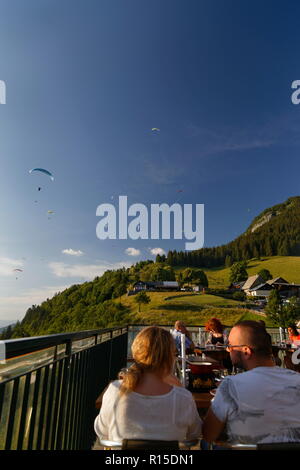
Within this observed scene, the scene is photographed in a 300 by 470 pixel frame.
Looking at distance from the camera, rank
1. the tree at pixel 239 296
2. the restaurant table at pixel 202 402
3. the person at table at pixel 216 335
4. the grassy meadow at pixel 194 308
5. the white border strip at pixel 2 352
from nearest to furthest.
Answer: the white border strip at pixel 2 352
the restaurant table at pixel 202 402
the person at table at pixel 216 335
the grassy meadow at pixel 194 308
the tree at pixel 239 296

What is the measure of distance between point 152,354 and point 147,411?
248 mm

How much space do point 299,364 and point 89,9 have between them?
11.1 meters

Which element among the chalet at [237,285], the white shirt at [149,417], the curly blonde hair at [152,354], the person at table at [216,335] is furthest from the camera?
the chalet at [237,285]

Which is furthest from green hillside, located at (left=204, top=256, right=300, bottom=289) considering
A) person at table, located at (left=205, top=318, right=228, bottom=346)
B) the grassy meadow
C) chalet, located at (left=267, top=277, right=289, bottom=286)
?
person at table, located at (left=205, top=318, right=228, bottom=346)

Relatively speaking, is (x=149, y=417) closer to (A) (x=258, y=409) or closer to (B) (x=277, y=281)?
(A) (x=258, y=409)

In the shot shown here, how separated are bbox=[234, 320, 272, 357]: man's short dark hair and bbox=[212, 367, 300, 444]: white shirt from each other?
0.55 feet

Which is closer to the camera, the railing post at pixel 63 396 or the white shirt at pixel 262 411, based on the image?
the white shirt at pixel 262 411

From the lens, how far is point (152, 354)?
1305 mm

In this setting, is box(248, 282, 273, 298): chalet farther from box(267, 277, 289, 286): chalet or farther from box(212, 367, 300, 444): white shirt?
box(212, 367, 300, 444): white shirt

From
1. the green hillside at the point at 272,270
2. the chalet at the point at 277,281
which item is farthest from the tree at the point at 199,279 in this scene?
the chalet at the point at 277,281

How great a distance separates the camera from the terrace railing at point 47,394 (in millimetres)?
1104

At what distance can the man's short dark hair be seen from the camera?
1340 millimetres

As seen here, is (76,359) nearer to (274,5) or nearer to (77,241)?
(274,5)

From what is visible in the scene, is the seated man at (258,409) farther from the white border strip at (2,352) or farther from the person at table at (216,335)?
the person at table at (216,335)
